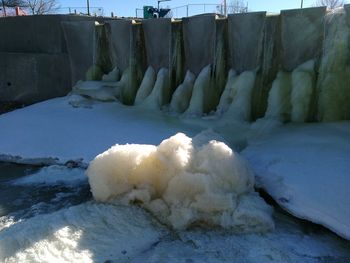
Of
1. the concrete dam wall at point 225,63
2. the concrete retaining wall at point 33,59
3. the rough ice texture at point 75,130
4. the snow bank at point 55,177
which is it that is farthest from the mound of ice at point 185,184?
the concrete retaining wall at point 33,59

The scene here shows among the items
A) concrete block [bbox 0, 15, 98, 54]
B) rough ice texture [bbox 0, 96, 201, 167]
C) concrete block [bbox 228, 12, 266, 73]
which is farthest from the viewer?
concrete block [bbox 0, 15, 98, 54]

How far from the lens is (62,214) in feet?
10.7

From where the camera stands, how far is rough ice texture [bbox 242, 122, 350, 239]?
10.3 ft

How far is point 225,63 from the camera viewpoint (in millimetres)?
5871

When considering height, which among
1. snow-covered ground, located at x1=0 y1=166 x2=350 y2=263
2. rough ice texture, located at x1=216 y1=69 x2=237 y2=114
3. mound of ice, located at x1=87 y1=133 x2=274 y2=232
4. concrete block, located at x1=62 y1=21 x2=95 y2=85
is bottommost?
snow-covered ground, located at x1=0 y1=166 x2=350 y2=263

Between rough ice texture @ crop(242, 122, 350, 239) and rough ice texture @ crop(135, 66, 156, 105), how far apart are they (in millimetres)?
2327

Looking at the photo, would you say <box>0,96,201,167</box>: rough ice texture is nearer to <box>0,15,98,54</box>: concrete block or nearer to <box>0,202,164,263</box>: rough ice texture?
<box>0,202,164,263</box>: rough ice texture

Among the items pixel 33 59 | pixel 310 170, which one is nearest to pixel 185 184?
pixel 310 170

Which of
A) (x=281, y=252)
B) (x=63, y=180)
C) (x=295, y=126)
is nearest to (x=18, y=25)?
(x=63, y=180)

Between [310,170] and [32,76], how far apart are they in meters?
6.47

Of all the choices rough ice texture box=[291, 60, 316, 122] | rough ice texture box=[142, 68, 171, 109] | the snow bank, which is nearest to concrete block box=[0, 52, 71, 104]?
rough ice texture box=[142, 68, 171, 109]

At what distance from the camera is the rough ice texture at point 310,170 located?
3.13 metres

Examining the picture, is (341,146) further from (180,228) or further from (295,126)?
(180,228)

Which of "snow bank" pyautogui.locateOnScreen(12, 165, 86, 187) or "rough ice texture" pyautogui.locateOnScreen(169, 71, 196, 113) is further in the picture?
"rough ice texture" pyautogui.locateOnScreen(169, 71, 196, 113)
